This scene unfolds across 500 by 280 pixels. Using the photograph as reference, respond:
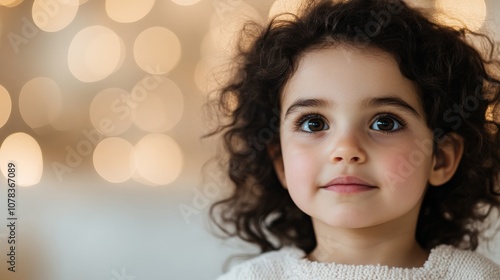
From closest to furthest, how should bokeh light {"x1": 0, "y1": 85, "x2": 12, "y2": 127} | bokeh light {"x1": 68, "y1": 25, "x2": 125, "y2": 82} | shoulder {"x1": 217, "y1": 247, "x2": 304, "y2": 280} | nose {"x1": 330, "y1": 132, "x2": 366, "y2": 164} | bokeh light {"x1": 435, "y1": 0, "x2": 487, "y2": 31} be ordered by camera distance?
nose {"x1": 330, "y1": 132, "x2": 366, "y2": 164}, shoulder {"x1": 217, "y1": 247, "x2": 304, "y2": 280}, bokeh light {"x1": 435, "y1": 0, "x2": 487, "y2": 31}, bokeh light {"x1": 0, "y1": 85, "x2": 12, "y2": 127}, bokeh light {"x1": 68, "y1": 25, "x2": 125, "y2": 82}

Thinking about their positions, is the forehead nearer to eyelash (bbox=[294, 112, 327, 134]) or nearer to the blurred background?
eyelash (bbox=[294, 112, 327, 134])

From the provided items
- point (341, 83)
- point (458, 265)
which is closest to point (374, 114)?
point (341, 83)

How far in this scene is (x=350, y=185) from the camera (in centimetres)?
107

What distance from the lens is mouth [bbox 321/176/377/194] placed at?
107 cm

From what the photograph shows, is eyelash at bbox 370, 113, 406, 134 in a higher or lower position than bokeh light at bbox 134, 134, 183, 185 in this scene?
higher

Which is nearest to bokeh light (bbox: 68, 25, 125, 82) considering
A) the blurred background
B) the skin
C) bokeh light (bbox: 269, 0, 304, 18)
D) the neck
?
the blurred background

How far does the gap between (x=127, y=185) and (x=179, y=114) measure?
0.26 meters

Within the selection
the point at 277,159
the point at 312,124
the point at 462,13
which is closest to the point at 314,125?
the point at 312,124

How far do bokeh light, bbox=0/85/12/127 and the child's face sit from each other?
0.82 metres

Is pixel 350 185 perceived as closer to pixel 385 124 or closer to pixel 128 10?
pixel 385 124

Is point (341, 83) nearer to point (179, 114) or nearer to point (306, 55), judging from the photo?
point (306, 55)

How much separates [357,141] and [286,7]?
0.47 metres

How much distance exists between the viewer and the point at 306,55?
1161 millimetres

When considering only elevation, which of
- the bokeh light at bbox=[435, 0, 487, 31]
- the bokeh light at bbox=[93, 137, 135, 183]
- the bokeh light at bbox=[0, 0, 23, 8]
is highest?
the bokeh light at bbox=[435, 0, 487, 31]
